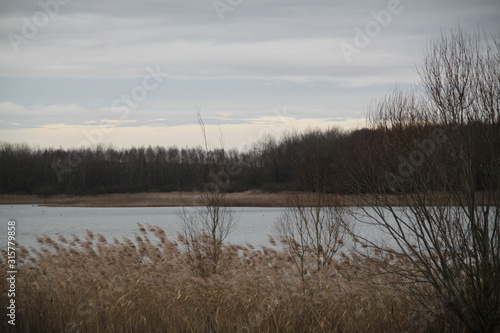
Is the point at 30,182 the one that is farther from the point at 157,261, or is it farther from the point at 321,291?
the point at 321,291

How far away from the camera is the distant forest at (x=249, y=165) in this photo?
288 inches

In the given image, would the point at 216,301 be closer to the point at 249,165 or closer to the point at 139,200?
the point at 139,200

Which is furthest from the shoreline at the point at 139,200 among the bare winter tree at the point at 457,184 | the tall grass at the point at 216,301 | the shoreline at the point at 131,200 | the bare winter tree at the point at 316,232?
the bare winter tree at the point at 457,184

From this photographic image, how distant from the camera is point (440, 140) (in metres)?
7.06

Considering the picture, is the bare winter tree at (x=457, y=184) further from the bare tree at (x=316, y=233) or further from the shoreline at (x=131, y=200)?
the shoreline at (x=131, y=200)

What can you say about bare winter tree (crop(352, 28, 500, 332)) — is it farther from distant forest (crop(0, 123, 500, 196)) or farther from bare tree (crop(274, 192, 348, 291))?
bare tree (crop(274, 192, 348, 291))

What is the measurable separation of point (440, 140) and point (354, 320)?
9.60ft

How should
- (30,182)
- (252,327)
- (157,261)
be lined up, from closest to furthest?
1. (252,327)
2. (157,261)
3. (30,182)

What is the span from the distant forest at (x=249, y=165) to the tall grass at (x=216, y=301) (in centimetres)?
153

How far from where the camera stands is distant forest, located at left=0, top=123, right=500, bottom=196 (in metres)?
7.32

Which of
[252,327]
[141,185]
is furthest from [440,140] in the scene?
[141,185]

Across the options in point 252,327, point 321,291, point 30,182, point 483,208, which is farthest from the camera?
point 30,182

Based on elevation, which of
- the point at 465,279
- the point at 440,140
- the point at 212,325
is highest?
the point at 440,140

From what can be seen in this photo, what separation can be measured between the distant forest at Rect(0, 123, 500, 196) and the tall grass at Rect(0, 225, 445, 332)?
5.04ft
